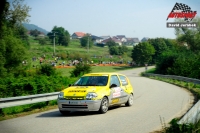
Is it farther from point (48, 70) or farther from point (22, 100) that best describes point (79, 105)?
point (48, 70)

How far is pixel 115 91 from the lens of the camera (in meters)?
14.0

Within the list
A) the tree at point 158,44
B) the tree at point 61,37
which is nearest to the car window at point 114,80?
the tree at point 61,37

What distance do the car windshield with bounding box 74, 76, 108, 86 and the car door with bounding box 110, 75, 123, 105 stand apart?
13.4 inches

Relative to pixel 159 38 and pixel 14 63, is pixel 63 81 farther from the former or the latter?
pixel 159 38

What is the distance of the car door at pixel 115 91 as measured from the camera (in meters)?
13.7

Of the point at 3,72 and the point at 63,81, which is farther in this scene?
the point at 3,72

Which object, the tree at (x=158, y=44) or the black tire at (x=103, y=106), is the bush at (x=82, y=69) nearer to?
the black tire at (x=103, y=106)

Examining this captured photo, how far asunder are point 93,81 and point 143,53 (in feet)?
280

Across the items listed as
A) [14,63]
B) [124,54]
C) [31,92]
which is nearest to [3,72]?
[14,63]

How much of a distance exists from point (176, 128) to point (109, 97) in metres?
6.01

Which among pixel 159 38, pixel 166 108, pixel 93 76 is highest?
pixel 159 38

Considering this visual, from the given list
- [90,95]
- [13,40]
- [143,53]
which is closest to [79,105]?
[90,95]

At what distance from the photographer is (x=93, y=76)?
14352 mm

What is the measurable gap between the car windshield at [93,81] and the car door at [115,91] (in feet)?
1.12
